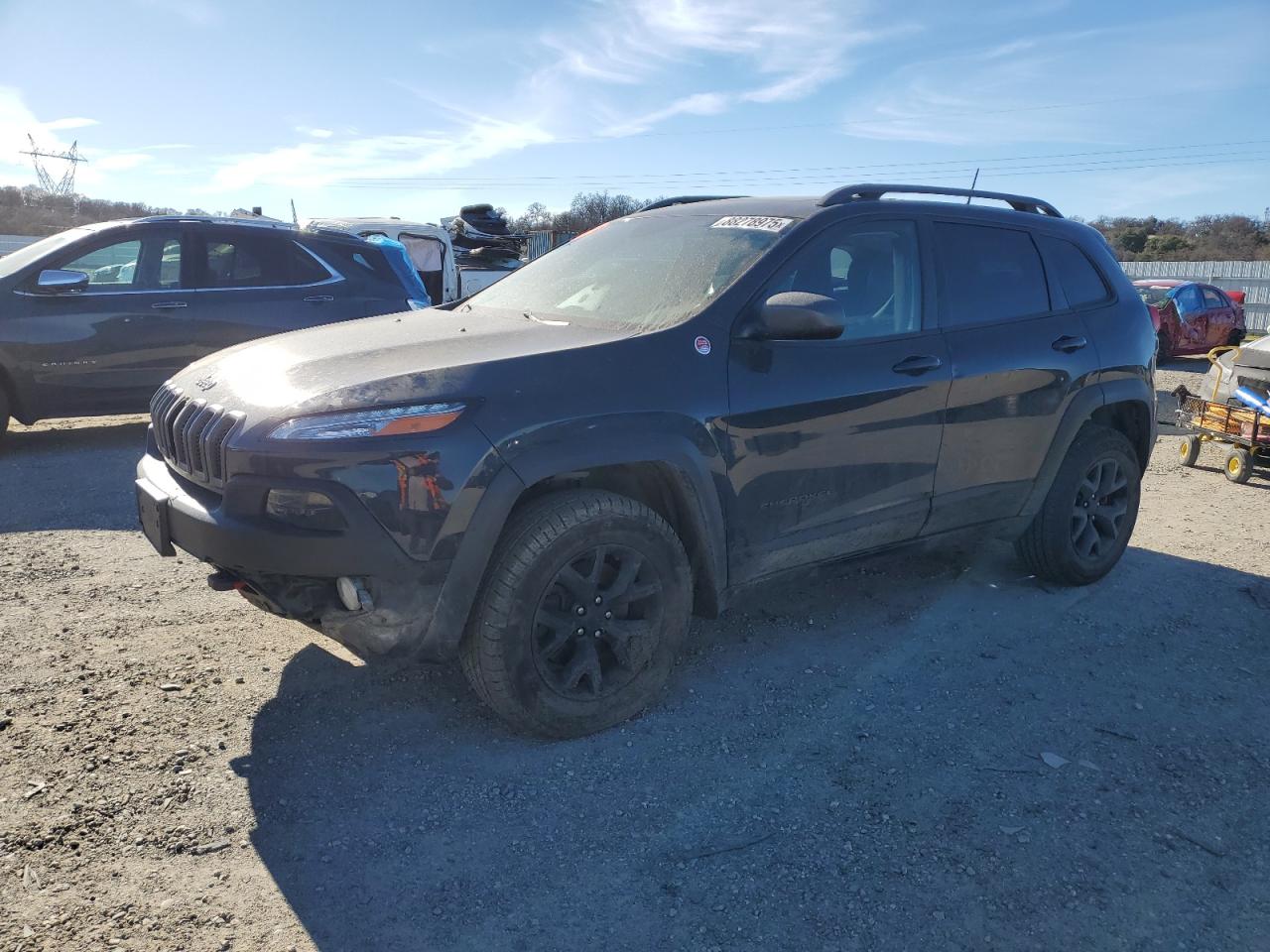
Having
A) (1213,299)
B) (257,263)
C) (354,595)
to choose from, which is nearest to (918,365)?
(354,595)

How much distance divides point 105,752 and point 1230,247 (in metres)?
53.5

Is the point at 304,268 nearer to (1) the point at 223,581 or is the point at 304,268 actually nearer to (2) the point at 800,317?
(1) the point at 223,581

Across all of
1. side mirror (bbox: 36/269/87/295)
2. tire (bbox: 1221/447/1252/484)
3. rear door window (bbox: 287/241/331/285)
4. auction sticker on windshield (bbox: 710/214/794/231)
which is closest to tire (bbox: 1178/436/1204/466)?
tire (bbox: 1221/447/1252/484)

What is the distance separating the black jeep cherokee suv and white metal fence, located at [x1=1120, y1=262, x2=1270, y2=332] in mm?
21772

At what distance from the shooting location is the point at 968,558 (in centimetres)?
552

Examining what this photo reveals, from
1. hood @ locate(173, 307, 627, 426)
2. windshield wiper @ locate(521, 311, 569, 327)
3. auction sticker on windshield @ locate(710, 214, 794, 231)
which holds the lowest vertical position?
hood @ locate(173, 307, 627, 426)

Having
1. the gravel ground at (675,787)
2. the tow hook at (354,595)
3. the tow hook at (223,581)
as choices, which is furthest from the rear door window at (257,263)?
the tow hook at (354,595)

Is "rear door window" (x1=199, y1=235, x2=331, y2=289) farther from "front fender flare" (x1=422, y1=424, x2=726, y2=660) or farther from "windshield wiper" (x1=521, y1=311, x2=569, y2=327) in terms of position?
"front fender flare" (x1=422, y1=424, x2=726, y2=660)

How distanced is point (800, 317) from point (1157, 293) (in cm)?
1695

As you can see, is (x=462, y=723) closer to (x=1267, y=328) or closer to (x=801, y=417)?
(x=801, y=417)

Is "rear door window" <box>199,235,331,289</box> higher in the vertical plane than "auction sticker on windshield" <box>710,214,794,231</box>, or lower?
lower

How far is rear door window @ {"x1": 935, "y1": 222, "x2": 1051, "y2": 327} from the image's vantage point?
4285 millimetres

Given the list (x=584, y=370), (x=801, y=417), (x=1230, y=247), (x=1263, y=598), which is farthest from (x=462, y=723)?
(x=1230, y=247)

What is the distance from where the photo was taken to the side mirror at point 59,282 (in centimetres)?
743
